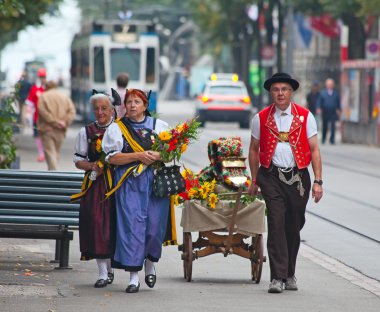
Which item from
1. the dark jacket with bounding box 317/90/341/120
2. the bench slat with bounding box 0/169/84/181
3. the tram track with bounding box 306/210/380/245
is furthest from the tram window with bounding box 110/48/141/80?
the bench slat with bounding box 0/169/84/181

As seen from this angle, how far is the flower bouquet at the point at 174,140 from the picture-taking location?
33.0 ft

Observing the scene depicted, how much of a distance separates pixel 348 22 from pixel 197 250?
33.2 metres

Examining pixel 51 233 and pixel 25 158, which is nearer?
pixel 51 233

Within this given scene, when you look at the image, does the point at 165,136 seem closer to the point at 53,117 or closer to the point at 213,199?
the point at 213,199

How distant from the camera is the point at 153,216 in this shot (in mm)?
10195

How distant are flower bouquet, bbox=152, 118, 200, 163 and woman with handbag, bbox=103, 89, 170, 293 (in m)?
0.06

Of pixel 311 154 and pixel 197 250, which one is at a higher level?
pixel 311 154

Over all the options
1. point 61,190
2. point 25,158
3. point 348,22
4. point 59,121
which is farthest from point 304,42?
point 61,190

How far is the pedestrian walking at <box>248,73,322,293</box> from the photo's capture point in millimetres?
10336

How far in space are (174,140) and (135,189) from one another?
0.45 m

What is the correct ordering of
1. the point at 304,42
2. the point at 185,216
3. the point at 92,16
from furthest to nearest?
the point at 92,16 < the point at 304,42 < the point at 185,216

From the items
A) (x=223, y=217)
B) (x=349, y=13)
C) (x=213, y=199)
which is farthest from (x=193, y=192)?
(x=349, y=13)

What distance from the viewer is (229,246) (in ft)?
36.1

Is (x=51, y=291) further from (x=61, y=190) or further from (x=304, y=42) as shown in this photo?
(x=304, y=42)
